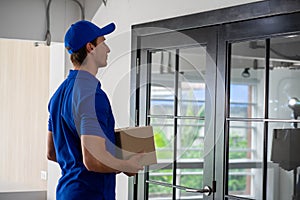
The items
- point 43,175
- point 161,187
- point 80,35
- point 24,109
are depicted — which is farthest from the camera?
point 24,109

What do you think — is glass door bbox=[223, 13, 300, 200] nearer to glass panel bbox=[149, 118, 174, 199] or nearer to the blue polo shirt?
glass panel bbox=[149, 118, 174, 199]

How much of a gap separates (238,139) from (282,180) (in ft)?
1.44

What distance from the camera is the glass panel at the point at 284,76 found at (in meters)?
2.97

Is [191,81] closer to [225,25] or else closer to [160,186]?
[225,25]

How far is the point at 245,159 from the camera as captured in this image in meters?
3.31

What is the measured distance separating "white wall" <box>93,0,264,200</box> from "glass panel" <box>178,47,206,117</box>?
0.35 m

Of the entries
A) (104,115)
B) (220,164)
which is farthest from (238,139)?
(104,115)

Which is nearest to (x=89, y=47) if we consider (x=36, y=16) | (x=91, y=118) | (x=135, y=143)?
(x=91, y=118)

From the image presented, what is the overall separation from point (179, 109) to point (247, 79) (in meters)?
→ 0.72

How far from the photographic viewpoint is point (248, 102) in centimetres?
326

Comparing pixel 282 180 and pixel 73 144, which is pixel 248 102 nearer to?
pixel 282 180

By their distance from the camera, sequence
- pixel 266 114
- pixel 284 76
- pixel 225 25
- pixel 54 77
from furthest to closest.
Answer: pixel 54 77, pixel 225 25, pixel 266 114, pixel 284 76

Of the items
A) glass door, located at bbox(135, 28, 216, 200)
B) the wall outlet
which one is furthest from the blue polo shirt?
the wall outlet

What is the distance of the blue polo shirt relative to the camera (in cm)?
251
